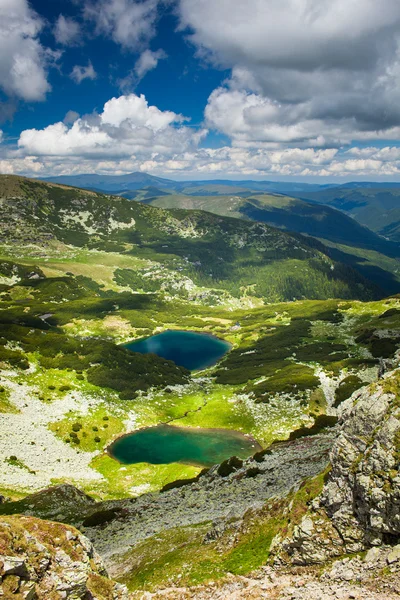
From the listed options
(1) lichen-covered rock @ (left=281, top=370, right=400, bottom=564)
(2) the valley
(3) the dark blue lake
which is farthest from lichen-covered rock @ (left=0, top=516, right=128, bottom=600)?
(3) the dark blue lake

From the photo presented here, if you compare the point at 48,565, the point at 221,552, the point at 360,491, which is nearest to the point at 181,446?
the point at 221,552

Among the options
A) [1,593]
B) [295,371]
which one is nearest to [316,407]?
[295,371]

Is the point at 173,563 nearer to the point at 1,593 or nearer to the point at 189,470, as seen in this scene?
the point at 1,593

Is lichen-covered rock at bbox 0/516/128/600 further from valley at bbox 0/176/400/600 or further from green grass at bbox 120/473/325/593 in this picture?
valley at bbox 0/176/400/600

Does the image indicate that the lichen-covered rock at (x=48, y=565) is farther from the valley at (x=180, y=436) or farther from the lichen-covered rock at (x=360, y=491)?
the lichen-covered rock at (x=360, y=491)

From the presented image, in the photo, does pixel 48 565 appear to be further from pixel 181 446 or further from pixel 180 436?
pixel 180 436

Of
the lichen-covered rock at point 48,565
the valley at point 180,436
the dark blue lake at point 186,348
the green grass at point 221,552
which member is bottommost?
the dark blue lake at point 186,348

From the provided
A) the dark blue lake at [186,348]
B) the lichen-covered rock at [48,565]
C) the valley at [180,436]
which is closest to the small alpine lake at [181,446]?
the valley at [180,436]
